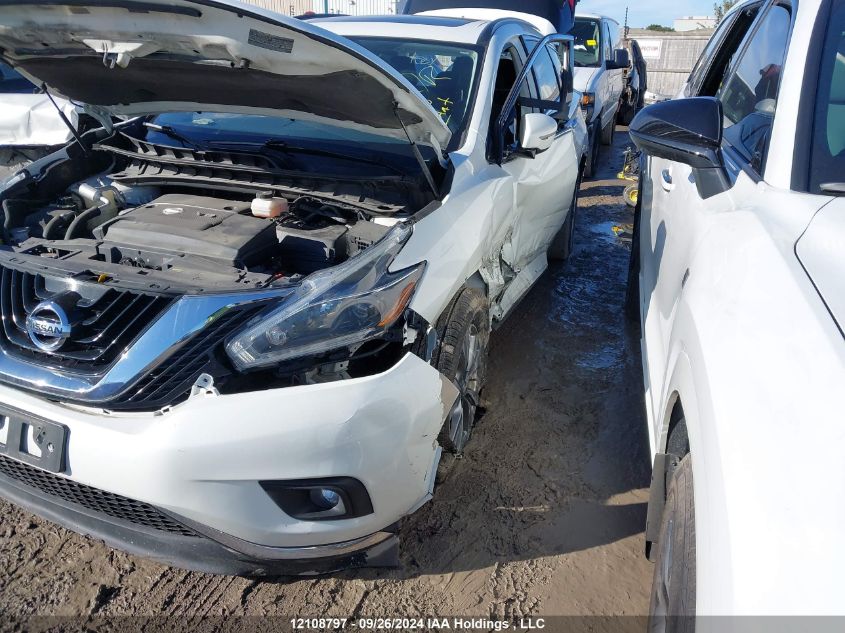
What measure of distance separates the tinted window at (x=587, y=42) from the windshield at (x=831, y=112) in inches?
316

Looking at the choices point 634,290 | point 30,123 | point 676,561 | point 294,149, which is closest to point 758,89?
point 676,561

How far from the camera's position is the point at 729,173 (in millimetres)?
2049

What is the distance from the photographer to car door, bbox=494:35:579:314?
3148 mm

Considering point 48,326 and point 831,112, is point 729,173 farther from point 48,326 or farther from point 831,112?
point 48,326

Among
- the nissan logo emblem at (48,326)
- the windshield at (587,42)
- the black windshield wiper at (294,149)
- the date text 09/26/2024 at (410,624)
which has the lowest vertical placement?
the date text 09/26/2024 at (410,624)

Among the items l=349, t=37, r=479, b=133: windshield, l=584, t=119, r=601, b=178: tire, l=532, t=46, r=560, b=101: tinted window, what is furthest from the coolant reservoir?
l=584, t=119, r=601, b=178: tire

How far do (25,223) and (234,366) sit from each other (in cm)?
149

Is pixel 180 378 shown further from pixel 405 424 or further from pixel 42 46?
pixel 42 46

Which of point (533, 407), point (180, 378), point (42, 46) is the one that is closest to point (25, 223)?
point (42, 46)

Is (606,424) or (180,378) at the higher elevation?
(180,378)

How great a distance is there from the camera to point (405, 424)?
184 centimetres

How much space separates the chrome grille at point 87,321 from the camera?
1829mm

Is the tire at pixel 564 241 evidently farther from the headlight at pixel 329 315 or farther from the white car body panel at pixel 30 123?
the white car body panel at pixel 30 123

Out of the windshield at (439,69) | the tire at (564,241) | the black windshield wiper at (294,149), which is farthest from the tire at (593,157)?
the black windshield wiper at (294,149)
